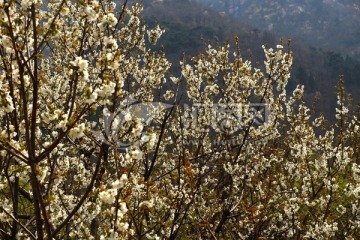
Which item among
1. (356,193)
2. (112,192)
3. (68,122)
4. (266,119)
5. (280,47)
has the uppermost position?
(280,47)

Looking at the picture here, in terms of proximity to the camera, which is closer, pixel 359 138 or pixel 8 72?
pixel 8 72

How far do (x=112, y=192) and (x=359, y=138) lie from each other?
26.6 feet

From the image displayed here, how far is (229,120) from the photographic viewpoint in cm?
1067

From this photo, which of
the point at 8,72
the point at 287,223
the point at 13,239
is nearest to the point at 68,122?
the point at 8,72

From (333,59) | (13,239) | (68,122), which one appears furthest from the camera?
(333,59)

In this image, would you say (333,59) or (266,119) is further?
(333,59)

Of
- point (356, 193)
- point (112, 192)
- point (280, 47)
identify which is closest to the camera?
point (112, 192)

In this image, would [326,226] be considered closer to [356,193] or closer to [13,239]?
[356,193]

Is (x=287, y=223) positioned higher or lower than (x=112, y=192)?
higher

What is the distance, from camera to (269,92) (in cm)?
1034

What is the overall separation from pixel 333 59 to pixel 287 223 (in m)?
153

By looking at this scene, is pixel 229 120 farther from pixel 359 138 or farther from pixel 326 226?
pixel 326 226

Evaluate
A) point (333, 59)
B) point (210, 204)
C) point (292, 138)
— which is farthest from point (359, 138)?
point (333, 59)

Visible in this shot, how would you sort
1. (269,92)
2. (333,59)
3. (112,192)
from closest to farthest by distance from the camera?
1. (112,192)
2. (269,92)
3. (333,59)
